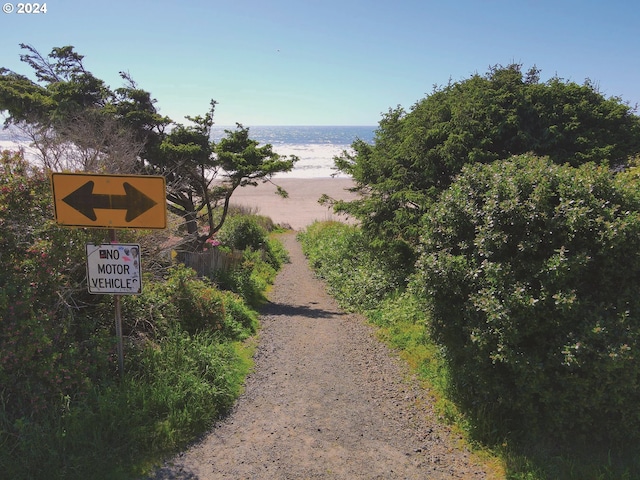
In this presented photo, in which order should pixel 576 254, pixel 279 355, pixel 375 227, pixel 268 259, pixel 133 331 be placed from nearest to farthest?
pixel 576 254
pixel 133 331
pixel 279 355
pixel 375 227
pixel 268 259

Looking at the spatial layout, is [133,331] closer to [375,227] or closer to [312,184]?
[375,227]

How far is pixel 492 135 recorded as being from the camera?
31.6ft

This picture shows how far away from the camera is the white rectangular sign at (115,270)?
4.66 metres

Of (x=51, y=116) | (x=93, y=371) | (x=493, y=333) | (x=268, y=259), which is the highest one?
(x=51, y=116)

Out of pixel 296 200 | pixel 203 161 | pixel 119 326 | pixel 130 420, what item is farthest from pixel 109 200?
pixel 296 200

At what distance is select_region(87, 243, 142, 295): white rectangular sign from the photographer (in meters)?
4.66

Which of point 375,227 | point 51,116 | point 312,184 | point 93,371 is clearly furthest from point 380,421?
point 312,184

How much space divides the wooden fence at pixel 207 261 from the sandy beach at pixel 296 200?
48.4ft

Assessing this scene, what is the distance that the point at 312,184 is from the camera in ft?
166

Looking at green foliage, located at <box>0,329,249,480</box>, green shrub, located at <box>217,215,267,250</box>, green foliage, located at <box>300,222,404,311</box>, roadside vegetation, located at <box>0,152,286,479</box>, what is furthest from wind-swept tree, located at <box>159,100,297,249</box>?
green foliage, located at <box>0,329,249,480</box>

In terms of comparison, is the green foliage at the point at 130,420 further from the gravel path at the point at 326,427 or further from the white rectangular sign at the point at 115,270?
the white rectangular sign at the point at 115,270

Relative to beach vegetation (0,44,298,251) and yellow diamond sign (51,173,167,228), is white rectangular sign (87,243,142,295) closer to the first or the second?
yellow diamond sign (51,173,167,228)

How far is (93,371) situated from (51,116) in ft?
30.7

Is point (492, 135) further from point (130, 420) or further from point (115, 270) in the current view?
point (130, 420)
